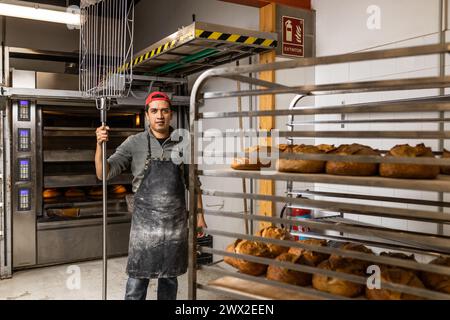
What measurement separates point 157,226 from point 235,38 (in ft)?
5.25

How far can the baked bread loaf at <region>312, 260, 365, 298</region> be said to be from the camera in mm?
1298

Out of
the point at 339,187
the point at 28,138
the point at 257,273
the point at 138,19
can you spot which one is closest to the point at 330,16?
the point at 339,187

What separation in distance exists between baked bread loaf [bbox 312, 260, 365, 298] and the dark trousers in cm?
174

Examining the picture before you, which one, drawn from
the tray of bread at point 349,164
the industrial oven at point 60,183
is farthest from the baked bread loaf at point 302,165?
the industrial oven at point 60,183

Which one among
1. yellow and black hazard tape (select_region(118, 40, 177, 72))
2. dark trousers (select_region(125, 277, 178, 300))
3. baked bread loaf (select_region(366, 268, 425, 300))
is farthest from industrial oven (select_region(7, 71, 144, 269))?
baked bread loaf (select_region(366, 268, 425, 300))

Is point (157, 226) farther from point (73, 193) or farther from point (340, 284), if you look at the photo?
point (73, 193)

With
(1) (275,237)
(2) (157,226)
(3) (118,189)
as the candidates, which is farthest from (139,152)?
(3) (118,189)

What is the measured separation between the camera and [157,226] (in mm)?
2816

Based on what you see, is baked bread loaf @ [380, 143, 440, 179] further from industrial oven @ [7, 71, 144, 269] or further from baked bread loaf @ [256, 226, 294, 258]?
industrial oven @ [7, 71, 144, 269]

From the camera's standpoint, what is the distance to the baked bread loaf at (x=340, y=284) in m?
1.30

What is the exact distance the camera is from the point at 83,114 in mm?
5141

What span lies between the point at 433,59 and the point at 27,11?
10.3 ft

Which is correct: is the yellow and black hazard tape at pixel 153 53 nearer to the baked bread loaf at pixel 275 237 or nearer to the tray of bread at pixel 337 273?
the baked bread loaf at pixel 275 237
